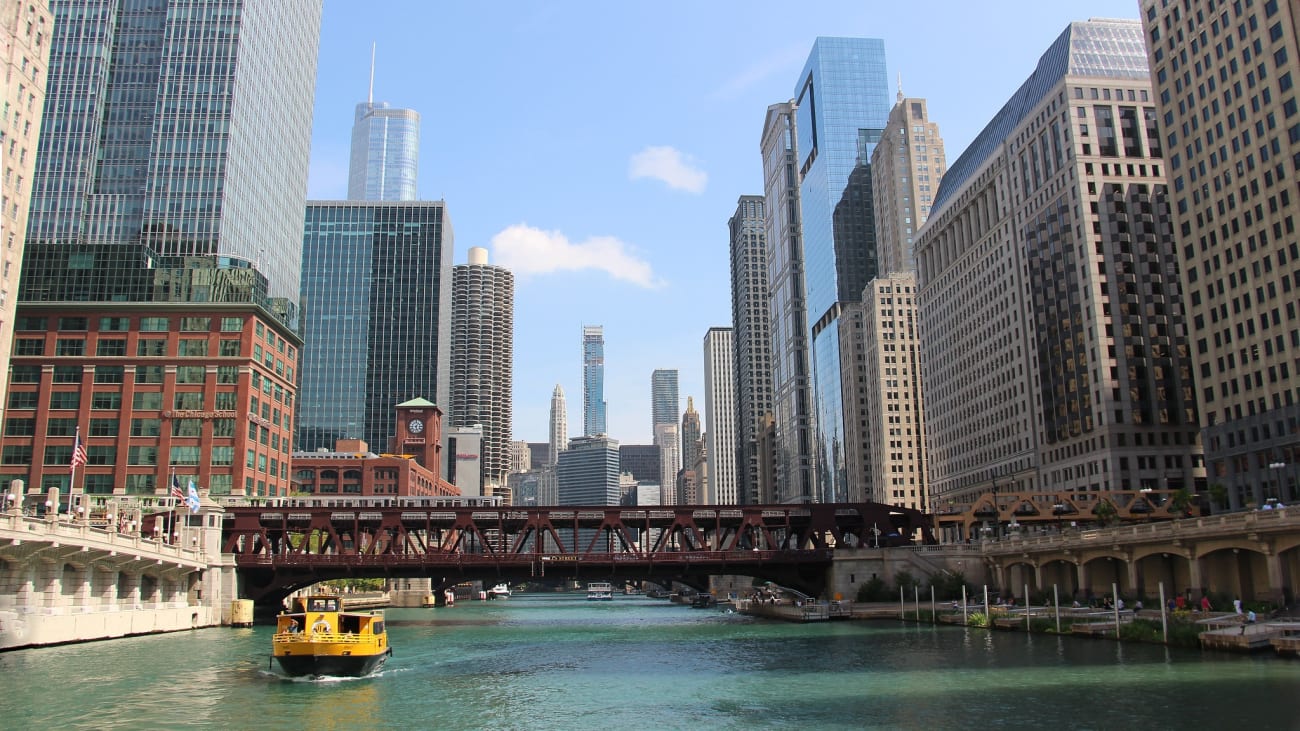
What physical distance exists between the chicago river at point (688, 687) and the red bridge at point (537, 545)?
3202 centimetres

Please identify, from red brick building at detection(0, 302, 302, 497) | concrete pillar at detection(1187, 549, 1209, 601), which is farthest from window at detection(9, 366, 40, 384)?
concrete pillar at detection(1187, 549, 1209, 601)

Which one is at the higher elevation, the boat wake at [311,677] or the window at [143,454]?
the window at [143,454]

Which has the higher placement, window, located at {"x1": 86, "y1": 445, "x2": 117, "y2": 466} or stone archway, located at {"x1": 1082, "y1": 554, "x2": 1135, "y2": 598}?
window, located at {"x1": 86, "y1": 445, "x2": 117, "y2": 466}

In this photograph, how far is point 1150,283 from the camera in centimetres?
14750

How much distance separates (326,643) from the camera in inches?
2202

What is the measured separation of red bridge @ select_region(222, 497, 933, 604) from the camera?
111m

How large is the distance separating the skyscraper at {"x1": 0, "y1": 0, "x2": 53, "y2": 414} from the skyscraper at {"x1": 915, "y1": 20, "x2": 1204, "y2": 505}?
368ft

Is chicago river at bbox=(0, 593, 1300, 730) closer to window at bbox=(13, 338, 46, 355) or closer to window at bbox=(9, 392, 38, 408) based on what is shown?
window at bbox=(9, 392, 38, 408)

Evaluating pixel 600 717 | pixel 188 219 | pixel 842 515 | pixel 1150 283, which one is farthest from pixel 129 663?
pixel 1150 283

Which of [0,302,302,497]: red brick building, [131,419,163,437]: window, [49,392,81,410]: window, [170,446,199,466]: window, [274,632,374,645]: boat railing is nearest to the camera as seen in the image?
[274,632,374,645]: boat railing

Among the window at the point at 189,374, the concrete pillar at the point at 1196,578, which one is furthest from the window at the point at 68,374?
the concrete pillar at the point at 1196,578

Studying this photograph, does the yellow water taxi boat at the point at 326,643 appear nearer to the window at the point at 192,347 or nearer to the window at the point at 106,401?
the window at the point at 192,347

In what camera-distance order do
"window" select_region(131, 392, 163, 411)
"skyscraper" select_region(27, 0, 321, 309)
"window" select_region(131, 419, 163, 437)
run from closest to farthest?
1. "window" select_region(131, 419, 163, 437)
2. "window" select_region(131, 392, 163, 411)
3. "skyscraper" select_region(27, 0, 321, 309)

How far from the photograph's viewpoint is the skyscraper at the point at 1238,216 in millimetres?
107344
